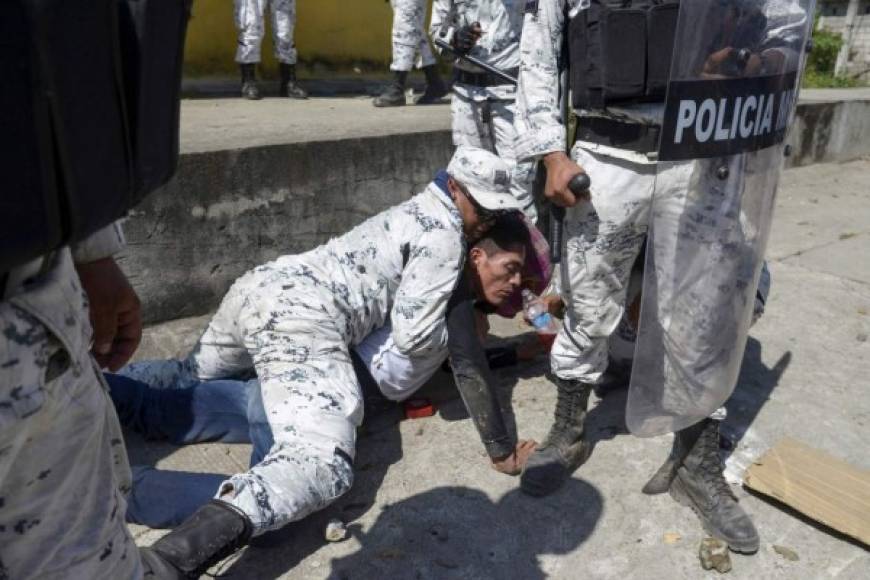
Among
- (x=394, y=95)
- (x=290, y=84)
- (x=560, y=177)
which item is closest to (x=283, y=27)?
(x=290, y=84)

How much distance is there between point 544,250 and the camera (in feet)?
9.42

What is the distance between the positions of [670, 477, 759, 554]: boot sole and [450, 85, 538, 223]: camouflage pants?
5.48 ft

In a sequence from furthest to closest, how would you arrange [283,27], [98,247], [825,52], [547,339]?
[825,52]
[283,27]
[547,339]
[98,247]

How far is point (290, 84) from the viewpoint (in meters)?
6.01

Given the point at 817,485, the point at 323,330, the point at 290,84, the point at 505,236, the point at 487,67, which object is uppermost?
the point at 487,67

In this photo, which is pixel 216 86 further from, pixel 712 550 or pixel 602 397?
pixel 712 550

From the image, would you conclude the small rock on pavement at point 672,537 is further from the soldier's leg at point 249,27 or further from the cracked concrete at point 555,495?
the soldier's leg at point 249,27

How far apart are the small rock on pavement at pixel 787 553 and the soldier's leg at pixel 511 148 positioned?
76.7 inches

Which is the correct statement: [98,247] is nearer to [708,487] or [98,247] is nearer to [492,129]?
[708,487]

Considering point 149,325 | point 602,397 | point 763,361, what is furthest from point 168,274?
point 763,361

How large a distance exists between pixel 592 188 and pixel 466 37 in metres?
1.79

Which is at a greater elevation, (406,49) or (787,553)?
(406,49)

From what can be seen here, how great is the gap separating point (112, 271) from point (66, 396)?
27cm

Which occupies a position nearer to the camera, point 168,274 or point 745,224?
point 745,224
